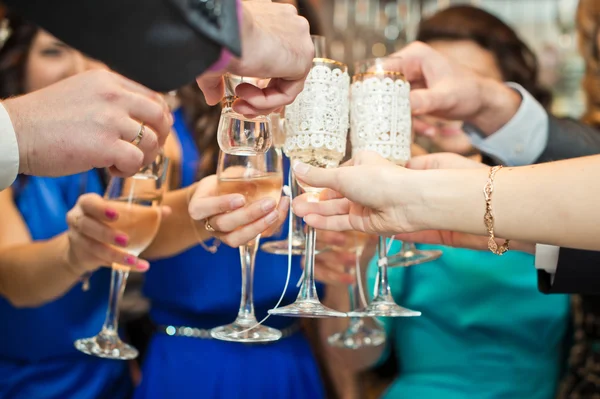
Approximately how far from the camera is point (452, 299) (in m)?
2.33

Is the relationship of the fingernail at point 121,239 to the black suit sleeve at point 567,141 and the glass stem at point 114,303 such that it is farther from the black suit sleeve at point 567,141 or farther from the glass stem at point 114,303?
the black suit sleeve at point 567,141

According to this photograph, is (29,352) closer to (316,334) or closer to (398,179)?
(316,334)

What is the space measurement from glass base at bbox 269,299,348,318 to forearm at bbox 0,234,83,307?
2.54 feet

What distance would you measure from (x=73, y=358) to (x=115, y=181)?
3.02 feet

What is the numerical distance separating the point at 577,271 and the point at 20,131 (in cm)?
115

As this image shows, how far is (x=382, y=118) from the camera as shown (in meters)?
1.45

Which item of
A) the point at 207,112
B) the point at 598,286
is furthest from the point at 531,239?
the point at 207,112

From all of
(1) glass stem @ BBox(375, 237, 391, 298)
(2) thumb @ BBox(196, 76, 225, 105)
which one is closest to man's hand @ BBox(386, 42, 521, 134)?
(1) glass stem @ BBox(375, 237, 391, 298)

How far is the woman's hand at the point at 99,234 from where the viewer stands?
63.1 inches

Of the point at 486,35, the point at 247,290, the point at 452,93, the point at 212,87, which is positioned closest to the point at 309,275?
the point at 247,290

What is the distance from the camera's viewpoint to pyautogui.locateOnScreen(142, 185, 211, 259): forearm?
6.01 feet

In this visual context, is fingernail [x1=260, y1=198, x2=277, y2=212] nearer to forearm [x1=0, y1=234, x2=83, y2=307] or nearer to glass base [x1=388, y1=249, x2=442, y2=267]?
glass base [x1=388, y1=249, x2=442, y2=267]

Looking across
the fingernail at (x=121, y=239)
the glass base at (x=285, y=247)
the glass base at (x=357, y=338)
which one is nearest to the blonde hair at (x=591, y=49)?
the glass base at (x=357, y=338)

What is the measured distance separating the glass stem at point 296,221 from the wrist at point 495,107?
0.85m
